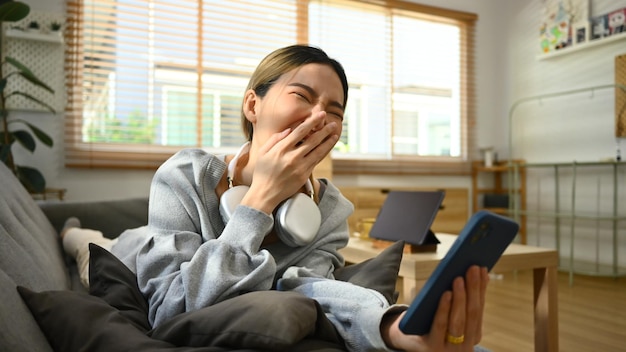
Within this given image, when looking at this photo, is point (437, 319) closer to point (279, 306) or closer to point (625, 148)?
point (279, 306)

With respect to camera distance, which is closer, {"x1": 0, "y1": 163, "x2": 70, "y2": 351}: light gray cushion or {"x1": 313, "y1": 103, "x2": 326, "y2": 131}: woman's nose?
{"x1": 0, "y1": 163, "x2": 70, "y2": 351}: light gray cushion

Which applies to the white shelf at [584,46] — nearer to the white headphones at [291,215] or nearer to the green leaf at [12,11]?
the white headphones at [291,215]

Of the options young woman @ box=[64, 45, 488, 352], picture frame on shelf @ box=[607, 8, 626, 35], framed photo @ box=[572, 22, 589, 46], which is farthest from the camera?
framed photo @ box=[572, 22, 589, 46]

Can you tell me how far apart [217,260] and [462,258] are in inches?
14.0

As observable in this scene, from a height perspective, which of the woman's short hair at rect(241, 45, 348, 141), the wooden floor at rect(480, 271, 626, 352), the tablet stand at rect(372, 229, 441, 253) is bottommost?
the wooden floor at rect(480, 271, 626, 352)

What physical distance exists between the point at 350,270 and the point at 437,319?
0.42 meters

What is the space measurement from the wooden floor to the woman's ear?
1501 millimetres

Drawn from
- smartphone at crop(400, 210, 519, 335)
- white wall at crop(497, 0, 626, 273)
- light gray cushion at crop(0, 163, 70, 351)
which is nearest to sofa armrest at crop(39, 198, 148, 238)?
light gray cushion at crop(0, 163, 70, 351)

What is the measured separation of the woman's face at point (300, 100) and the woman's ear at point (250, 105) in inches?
1.5

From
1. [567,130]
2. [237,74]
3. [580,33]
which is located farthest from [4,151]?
[580,33]

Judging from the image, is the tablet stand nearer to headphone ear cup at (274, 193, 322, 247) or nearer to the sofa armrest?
headphone ear cup at (274, 193, 322, 247)

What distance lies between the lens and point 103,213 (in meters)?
2.08

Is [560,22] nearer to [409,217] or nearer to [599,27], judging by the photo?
[599,27]

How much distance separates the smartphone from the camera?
52cm
